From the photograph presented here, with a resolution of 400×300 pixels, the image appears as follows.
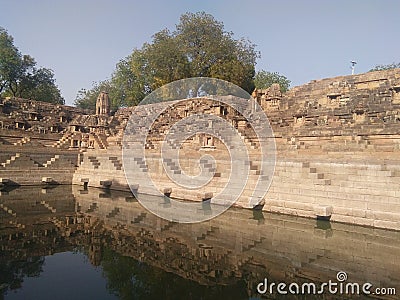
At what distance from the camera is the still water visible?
21.7 feet

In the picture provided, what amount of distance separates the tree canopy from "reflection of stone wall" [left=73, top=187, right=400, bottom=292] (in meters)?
37.5

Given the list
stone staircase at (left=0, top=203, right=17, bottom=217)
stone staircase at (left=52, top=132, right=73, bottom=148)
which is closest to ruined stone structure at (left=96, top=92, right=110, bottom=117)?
stone staircase at (left=52, top=132, right=73, bottom=148)

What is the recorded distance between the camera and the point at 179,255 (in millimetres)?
8430

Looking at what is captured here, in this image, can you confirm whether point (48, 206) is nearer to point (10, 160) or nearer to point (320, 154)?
point (10, 160)

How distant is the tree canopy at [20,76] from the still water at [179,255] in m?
36.1

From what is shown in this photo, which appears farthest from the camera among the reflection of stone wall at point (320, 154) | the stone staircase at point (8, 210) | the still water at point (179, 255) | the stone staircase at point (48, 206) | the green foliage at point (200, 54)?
the green foliage at point (200, 54)

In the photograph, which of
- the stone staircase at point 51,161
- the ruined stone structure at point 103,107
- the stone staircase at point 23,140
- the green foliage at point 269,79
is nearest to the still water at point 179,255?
the stone staircase at point 51,161

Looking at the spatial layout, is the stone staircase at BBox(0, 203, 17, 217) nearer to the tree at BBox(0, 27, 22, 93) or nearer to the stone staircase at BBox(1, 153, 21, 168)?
the stone staircase at BBox(1, 153, 21, 168)

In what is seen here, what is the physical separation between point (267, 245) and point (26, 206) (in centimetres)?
964

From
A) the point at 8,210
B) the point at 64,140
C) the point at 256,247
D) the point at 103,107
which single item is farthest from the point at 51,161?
the point at 103,107

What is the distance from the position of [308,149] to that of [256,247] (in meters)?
9.56

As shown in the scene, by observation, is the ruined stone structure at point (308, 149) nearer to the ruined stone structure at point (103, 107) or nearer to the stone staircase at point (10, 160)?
the stone staircase at point (10, 160)

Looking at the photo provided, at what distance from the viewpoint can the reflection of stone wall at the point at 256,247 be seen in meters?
7.43

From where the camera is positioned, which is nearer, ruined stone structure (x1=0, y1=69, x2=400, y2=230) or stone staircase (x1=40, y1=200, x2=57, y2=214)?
ruined stone structure (x1=0, y1=69, x2=400, y2=230)
